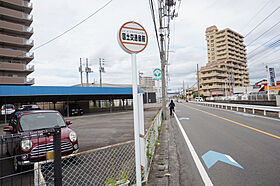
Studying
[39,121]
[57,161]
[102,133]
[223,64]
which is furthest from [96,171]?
[223,64]

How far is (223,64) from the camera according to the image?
6675 centimetres

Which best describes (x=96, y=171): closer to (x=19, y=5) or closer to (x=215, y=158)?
(x=215, y=158)

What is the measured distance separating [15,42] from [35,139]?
40.3 m

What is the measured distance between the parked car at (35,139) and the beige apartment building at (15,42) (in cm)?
3556

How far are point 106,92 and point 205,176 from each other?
739 inches

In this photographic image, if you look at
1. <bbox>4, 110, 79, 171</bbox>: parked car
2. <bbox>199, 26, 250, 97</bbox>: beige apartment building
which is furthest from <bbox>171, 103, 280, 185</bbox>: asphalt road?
<bbox>199, 26, 250, 97</bbox>: beige apartment building

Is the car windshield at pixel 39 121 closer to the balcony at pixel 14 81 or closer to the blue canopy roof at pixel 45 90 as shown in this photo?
the blue canopy roof at pixel 45 90

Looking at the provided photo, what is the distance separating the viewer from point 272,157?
14.8ft

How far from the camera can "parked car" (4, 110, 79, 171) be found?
3.97 meters

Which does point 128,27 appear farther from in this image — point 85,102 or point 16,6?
point 16,6

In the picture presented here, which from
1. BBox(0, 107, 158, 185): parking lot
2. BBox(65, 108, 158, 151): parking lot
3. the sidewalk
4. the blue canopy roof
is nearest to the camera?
the sidewalk

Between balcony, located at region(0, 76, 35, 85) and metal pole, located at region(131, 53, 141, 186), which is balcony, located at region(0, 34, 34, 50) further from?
metal pole, located at region(131, 53, 141, 186)

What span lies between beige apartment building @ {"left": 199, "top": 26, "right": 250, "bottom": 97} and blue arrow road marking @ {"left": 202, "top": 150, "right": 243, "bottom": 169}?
203 ft

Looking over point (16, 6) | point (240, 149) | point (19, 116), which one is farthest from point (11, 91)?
point (16, 6)
